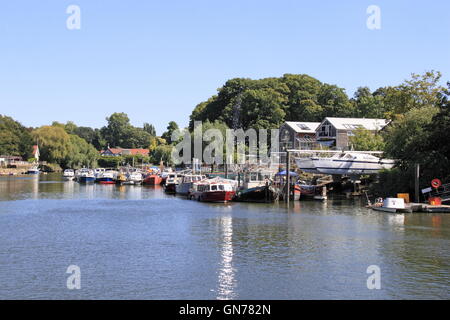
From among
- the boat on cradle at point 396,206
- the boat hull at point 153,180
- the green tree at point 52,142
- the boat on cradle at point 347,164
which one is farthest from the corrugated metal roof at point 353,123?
the green tree at point 52,142

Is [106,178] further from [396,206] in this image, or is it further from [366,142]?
[396,206]

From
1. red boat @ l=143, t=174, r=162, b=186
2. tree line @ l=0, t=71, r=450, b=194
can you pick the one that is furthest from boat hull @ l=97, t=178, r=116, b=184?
tree line @ l=0, t=71, r=450, b=194

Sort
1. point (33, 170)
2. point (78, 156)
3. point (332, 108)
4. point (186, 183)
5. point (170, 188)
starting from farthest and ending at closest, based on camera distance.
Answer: point (78, 156) → point (33, 170) → point (332, 108) → point (170, 188) → point (186, 183)

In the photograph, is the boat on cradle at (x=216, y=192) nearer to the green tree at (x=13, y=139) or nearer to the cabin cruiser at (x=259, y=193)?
the cabin cruiser at (x=259, y=193)

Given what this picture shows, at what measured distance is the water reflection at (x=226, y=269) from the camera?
63.1ft

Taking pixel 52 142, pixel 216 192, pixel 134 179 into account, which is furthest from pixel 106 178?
pixel 52 142

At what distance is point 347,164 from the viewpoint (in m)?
58.2

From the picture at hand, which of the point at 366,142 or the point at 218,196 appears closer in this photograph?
the point at 218,196

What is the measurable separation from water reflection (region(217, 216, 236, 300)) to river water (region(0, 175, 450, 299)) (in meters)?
0.04

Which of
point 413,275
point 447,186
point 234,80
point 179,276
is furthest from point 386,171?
point 234,80

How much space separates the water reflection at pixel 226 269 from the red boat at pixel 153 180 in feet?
207

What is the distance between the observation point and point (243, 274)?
864 inches

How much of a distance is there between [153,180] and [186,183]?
94.5 feet
